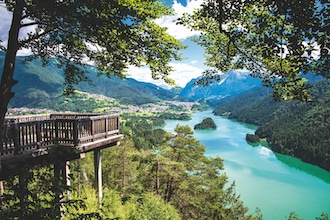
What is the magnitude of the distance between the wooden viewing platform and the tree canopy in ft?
10.2

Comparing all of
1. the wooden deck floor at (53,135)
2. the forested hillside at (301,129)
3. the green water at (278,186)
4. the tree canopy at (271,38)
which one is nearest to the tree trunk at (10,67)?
the wooden deck floor at (53,135)

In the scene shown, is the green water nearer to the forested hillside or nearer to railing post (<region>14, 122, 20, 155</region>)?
the forested hillside

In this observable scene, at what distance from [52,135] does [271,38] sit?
5849mm

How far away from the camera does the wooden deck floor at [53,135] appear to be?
5391 mm

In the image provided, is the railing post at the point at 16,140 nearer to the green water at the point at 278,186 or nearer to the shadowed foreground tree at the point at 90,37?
the shadowed foreground tree at the point at 90,37

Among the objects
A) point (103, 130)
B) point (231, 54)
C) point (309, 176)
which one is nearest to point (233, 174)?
point (309, 176)

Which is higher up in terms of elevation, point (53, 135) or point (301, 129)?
point (53, 135)

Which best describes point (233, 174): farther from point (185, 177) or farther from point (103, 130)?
point (103, 130)

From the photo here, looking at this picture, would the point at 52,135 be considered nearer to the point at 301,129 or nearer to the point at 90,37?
the point at 90,37

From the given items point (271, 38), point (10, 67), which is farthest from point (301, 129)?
point (10, 67)

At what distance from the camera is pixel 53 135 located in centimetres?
664

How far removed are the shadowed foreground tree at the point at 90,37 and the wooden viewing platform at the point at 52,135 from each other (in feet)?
4.15

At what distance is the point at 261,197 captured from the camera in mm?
34031

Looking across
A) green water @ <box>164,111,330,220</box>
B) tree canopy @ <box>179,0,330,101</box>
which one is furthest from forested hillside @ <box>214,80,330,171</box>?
tree canopy @ <box>179,0,330,101</box>
